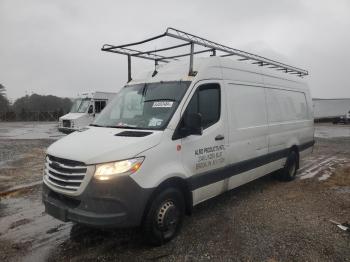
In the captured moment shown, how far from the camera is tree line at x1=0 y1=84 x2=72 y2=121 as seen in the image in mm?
51625

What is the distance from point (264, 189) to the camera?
6965 millimetres

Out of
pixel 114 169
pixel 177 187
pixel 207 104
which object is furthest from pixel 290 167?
pixel 114 169

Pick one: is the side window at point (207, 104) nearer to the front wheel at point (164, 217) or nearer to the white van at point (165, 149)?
the white van at point (165, 149)

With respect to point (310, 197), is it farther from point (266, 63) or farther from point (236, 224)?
point (266, 63)

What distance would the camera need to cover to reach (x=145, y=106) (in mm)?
4688

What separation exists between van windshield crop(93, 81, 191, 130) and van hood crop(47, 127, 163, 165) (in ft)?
0.85

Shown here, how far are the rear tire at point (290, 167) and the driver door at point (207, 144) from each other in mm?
2927

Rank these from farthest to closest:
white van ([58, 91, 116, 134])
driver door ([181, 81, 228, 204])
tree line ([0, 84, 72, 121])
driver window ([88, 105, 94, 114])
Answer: tree line ([0, 84, 72, 121]) → driver window ([88, 105, 94, 114]) → white van ([58, 91, 116, 134]) → driver door ([181, 81, 228, 204])

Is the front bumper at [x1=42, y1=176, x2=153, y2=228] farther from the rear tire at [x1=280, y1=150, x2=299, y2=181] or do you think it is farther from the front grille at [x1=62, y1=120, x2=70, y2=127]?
the front grille at [x1=62, y1=120, x2=70, y2=127]

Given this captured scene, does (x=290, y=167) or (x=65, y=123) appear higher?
(x=65, y=123)

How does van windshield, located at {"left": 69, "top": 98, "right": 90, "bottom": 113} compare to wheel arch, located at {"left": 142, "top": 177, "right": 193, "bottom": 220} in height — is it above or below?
above

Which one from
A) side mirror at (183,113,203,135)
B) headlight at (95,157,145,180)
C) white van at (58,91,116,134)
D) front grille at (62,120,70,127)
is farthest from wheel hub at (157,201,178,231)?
front grille at (62,120,70,127)

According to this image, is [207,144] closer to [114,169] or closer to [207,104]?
[207,104]

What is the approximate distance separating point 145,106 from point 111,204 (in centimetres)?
168
